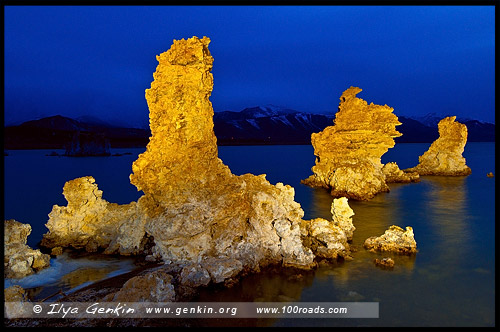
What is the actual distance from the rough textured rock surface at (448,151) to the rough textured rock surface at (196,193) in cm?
2565

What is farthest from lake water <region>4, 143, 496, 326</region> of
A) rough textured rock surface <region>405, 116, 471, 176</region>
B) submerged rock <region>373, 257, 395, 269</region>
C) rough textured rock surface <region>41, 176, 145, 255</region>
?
rough textured rock surface <region>405, 116, 471, 176</region>

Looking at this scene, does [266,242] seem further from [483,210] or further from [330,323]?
[483,210]

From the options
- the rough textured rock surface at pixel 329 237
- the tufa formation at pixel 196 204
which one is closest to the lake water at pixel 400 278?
the rough textured rock surface at pixel 329 237

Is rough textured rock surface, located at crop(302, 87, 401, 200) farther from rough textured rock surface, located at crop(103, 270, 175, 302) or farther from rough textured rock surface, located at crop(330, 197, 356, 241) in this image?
rough textured rock surface, located at crop(103, 270, 175, 302)

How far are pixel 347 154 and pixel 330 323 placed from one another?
58.0 ft

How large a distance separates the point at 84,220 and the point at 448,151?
97.7 feet

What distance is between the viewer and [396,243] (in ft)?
37.0

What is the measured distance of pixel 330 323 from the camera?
289 inches

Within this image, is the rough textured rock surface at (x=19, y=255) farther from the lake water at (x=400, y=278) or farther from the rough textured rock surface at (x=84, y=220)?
the rough textured rock surface at (x=84, y=220)

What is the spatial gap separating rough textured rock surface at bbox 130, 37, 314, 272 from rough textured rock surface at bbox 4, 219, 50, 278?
275cm

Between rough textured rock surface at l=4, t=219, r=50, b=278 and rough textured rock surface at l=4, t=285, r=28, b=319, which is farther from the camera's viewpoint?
rough textured rock surface at l=4, t=219, r=50, b=278

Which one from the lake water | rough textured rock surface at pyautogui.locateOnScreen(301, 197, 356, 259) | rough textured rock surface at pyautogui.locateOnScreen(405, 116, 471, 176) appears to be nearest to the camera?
the lake water

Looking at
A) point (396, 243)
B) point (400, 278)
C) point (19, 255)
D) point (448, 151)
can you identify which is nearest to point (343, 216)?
point (396, 243)

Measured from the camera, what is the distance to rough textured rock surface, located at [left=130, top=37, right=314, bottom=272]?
9750 mm
